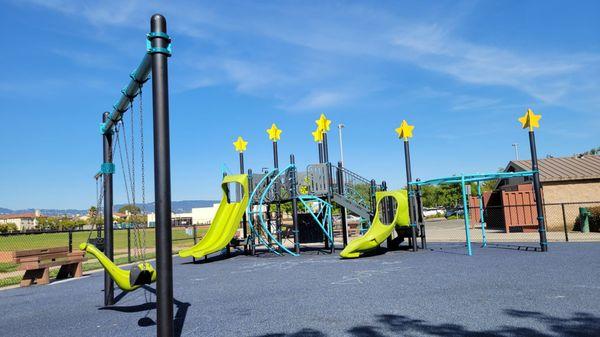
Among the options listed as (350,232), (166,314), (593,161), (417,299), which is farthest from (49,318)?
(593,161)

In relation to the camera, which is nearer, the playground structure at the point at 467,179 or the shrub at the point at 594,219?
the playground structure at the point at 467,179

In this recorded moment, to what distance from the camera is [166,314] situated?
3777 mm

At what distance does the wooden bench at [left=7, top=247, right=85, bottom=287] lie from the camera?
1104 centimetres

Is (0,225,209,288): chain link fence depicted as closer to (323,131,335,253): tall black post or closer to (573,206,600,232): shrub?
(323,131,335,253): tall black post

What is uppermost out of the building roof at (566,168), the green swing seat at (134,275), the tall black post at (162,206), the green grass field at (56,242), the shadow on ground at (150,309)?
the building roof at (566,168)

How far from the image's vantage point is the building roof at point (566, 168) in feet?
72.1

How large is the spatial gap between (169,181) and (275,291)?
4.68 meters

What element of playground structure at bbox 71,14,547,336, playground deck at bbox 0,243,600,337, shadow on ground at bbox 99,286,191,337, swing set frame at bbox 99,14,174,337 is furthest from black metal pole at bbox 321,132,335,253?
swing set frame at bbox 99,14,174,337

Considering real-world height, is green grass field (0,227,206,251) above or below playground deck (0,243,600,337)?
above

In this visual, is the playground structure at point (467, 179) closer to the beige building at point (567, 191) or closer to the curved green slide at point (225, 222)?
the curved green slide at point (225, 222)

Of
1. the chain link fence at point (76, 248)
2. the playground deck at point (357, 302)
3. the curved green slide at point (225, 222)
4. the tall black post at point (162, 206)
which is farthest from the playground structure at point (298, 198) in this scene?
the tall black post at point (162, 206)

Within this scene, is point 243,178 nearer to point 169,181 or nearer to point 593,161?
point 169,181

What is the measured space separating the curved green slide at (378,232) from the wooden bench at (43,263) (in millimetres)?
7843

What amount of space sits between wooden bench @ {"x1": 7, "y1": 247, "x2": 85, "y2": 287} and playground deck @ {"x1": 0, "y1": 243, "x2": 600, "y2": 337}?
684mm
